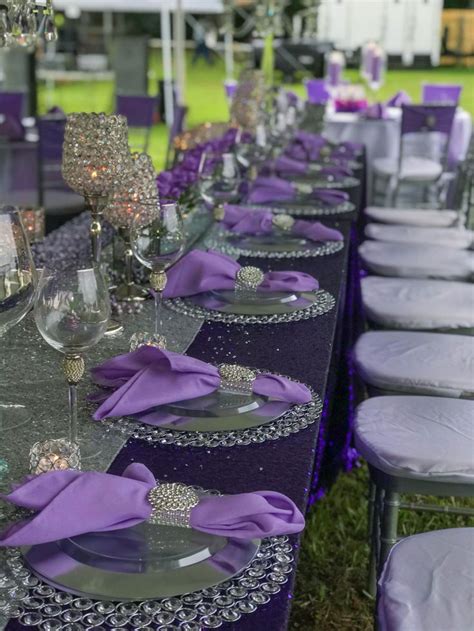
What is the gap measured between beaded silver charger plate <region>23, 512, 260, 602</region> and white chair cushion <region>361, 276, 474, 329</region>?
156 centimetres

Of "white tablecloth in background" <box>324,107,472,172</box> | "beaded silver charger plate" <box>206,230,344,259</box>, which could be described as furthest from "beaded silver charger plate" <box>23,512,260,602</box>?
"white tablecloth in background" <box>324,107,472,172</box>

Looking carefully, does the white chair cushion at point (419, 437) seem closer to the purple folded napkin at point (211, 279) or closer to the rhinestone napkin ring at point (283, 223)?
the purple folded napkin at point (211, 279)

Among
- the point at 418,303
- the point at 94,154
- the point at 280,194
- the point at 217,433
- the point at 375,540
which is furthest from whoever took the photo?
the point at 280,194

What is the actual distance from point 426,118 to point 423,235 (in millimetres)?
2963

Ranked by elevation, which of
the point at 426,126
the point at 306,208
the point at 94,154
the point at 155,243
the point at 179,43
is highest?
the point at 179,43

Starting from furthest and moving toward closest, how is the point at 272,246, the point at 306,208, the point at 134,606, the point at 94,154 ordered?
the point at 306,208 → the point at 272,246 → the point at 94,154 → the point at 134,606

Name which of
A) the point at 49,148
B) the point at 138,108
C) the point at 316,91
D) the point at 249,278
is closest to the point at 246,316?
the point at 249,278

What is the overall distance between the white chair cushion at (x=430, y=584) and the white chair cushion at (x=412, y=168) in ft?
16.7

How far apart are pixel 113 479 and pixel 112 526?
0.19 ft

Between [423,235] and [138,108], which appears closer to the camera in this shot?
[423,235]

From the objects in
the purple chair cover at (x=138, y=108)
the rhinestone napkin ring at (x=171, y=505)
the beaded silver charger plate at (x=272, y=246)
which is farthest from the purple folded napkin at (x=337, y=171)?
the purple chair cover at (x=138, y=108)

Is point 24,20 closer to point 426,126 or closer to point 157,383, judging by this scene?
point 157,383

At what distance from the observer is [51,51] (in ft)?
47.2

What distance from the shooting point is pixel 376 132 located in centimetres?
659
